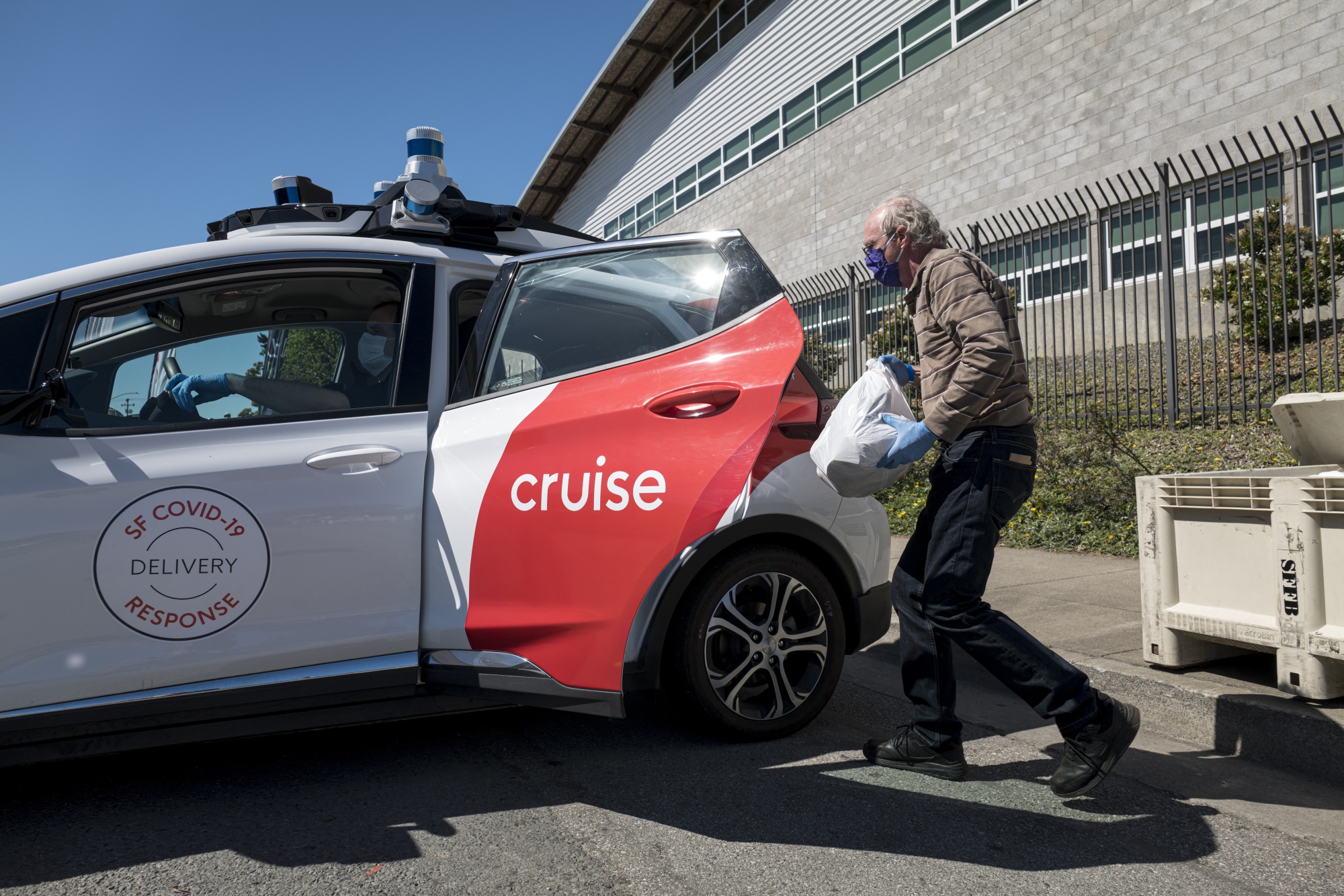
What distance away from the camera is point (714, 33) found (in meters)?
25.8

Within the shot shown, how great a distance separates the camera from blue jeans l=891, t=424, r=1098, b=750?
Answer: 2855 millimetres

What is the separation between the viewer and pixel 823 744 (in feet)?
11.4

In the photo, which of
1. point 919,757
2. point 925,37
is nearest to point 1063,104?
point 925,37

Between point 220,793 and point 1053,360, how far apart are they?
8.07 metres

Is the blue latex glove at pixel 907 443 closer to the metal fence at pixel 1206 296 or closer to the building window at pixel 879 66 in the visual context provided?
the metal fence at pixel 1206 296

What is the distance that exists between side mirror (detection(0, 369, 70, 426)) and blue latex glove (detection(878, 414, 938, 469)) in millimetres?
2398

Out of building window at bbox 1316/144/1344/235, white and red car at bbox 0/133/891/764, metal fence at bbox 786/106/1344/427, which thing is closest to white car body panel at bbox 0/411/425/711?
white and red car at bbox 0/133/891/764

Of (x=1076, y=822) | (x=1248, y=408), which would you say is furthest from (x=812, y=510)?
(x=1248, y=408)

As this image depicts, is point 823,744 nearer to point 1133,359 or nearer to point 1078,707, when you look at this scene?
point 1078,707

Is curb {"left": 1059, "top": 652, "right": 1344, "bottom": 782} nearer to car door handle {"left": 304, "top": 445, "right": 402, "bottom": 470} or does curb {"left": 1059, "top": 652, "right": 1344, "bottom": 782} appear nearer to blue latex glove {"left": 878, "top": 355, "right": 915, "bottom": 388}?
blue latex glove {"left": 878, "top": 355, "right": 915, "bottom": 388}

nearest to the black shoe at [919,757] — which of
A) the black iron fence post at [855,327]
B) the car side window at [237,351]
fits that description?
the car side window at [237,351]

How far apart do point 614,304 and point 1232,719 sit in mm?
2605

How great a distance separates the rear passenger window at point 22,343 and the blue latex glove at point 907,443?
2505 millimetres

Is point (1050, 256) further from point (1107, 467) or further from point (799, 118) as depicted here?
point (799, 118)
